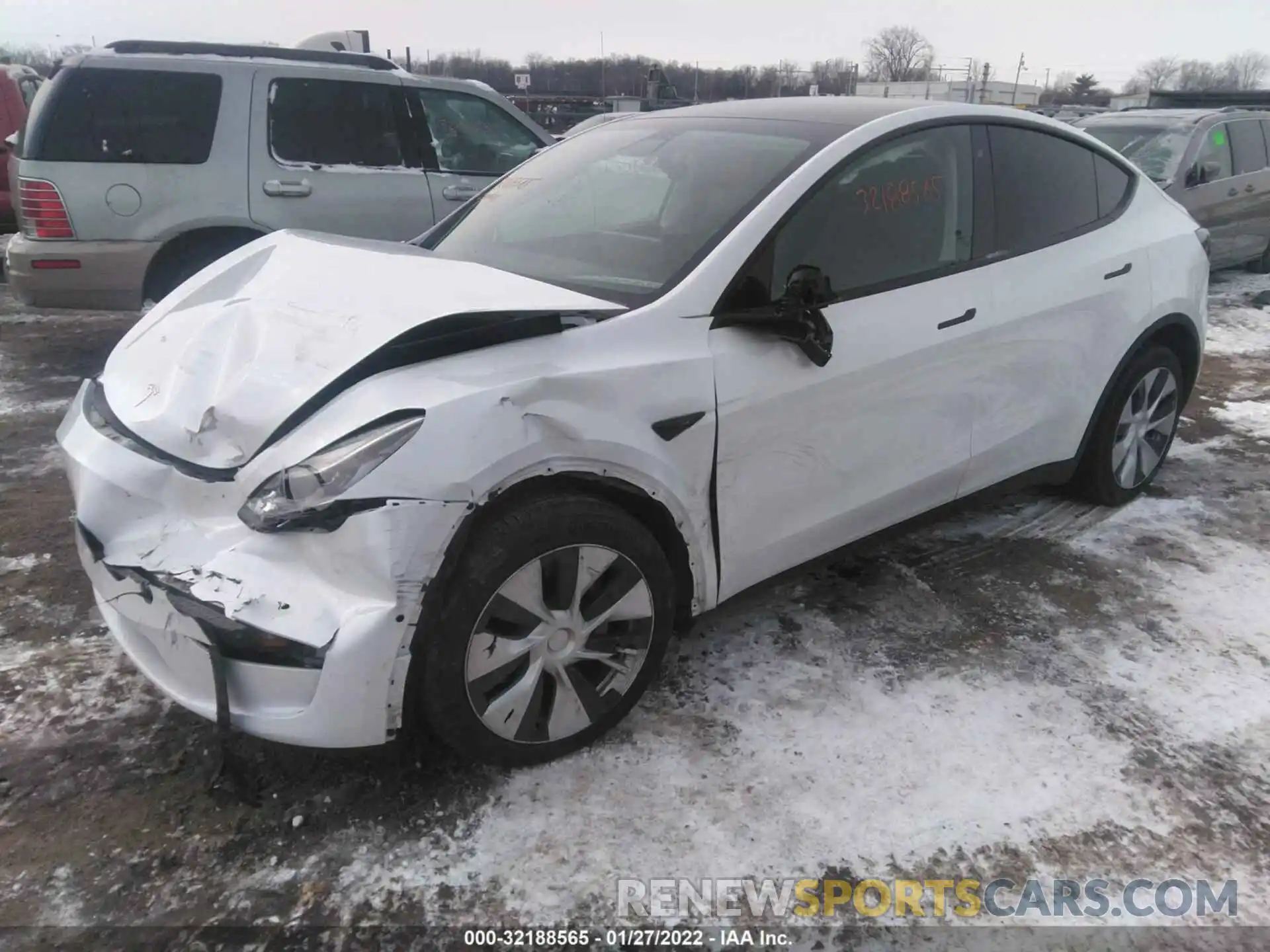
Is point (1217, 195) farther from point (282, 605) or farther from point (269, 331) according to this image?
point (282, 605)

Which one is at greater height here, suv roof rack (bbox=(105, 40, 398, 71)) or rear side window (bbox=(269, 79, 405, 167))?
suv roof rack (bbox=(105, 40, 398, 71))

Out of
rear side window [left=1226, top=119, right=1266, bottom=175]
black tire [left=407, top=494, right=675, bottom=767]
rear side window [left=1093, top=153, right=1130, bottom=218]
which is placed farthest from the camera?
rear side window [left=1226, top=119, right=1266, bottom=175]

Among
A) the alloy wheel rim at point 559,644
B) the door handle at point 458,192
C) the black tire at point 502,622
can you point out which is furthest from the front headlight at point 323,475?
the door handle at point 458,192

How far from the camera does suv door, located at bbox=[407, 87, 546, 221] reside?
6082mm

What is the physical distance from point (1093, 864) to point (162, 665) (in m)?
2.26

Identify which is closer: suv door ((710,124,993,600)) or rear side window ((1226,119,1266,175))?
suv door ((710,124,993,600))

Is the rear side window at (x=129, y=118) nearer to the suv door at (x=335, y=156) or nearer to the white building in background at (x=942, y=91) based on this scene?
the suv door at (x=335, y=156)

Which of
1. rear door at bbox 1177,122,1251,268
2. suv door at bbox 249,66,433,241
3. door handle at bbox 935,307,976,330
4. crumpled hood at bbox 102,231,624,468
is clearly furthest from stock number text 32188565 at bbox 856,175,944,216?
rear door at bbox 1177,122,1251,268

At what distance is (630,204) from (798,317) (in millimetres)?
810

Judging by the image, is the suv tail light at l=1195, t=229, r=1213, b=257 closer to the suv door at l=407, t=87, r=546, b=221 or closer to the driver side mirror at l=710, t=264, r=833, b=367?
the driver side mirror at l=710, t=264, r=833, b=367

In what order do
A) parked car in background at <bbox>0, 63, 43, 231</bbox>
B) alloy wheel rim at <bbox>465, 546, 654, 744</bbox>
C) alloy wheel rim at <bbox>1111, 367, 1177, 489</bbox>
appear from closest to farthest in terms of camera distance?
1. alloy wheel rim at <bbox>465, 546, 654, 744</bbox>
2. alloy wheel rim at <bbox>1111, 367, 1177, 489</bbox>
3. parked car in background at <bbox>0, 63, 43, 231</bbox>

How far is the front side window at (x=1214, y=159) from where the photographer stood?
334 inches

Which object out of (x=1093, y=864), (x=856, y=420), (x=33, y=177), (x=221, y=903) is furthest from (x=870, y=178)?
(x=33, y=177)

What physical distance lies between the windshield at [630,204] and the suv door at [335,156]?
2.61m
